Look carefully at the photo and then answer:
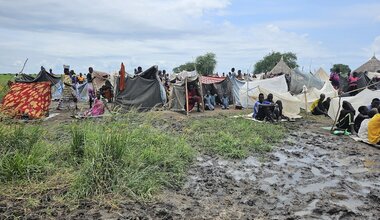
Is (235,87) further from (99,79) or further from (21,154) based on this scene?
(21,154)

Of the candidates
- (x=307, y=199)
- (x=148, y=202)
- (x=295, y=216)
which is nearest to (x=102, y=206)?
(x=148, y=202)

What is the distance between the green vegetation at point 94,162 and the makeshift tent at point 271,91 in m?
6.07

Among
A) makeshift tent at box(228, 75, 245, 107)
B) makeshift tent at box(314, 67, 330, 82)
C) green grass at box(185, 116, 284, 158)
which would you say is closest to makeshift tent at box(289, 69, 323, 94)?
makeshift tent at box(228, 75, 245, 107)

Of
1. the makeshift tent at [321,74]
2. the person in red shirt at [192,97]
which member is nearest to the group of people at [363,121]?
the person in red shirt at [192,97]

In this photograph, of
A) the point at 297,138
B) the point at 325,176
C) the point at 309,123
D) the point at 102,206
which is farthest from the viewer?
the point at 309,123

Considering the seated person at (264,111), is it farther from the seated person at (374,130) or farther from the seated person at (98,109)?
the seated person at (98,109)

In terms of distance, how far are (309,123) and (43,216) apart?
10072 millimetres

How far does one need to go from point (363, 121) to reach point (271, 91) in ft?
15.6

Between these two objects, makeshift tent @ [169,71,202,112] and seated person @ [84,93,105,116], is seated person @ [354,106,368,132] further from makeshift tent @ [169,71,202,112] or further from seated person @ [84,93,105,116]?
seated person @ [84,93,105,116]

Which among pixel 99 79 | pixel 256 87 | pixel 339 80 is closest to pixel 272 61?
pixel 339 80

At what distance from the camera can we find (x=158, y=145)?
7273mm

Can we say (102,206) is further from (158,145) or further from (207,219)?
(158,145)

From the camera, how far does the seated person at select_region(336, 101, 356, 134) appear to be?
34.1 feet

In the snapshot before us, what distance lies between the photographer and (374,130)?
8828mm
